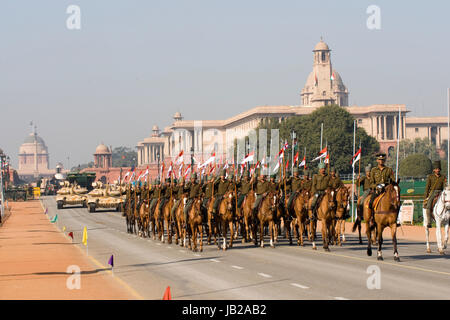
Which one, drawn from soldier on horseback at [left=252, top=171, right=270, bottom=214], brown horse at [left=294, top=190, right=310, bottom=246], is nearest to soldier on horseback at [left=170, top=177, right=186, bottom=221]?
soldier on horseback at [left=252, top=171, right=270, bottom=214]

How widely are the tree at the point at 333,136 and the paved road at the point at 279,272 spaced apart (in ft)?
326

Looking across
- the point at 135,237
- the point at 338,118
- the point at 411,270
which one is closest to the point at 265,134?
the point at 338,118

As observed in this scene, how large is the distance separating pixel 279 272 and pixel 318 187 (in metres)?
7.63

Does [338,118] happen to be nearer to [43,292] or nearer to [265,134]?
[265,134]

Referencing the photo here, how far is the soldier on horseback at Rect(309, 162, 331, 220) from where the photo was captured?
27.5 m

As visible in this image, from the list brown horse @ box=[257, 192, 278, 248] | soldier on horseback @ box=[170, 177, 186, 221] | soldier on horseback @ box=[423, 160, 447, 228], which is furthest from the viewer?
soldier on horseback @ box=[170, 177, 186, 221]

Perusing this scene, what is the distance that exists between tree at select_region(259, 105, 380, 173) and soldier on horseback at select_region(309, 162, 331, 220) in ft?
326

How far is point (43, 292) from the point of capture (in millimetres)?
17453

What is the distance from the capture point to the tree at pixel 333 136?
130 meters

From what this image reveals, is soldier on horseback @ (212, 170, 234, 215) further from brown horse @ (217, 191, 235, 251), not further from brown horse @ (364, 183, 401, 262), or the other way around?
brown horse @ (364, 183, 401, 262)

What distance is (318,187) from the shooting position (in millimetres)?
27766

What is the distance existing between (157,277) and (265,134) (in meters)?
121

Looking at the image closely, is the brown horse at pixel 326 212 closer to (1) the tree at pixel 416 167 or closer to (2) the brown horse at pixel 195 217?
(2) the brown horse at pixel 195 217
